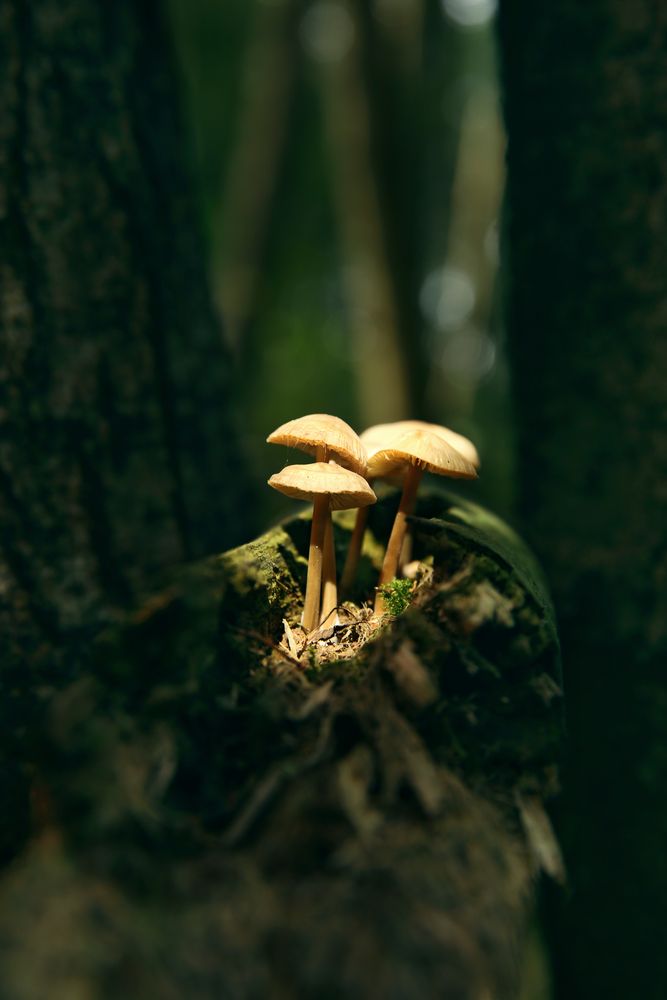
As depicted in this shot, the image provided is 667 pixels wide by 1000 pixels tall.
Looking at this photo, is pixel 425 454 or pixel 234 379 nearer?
pixel 425 454

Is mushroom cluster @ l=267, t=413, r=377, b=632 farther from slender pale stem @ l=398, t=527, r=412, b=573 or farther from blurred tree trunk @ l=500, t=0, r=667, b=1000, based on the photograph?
blurred tree trunk @ l=500, t=0, r=667, b=1000

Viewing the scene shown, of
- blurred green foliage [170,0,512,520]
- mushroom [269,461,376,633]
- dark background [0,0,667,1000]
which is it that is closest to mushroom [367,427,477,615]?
mushroom [269,461,376,633]

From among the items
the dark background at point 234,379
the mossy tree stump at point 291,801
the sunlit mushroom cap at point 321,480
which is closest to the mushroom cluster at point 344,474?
the sunlit mushroom cap at point 321,480

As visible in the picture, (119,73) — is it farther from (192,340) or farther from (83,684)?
(83,684)

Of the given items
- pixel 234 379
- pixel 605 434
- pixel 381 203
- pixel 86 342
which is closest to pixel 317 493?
pixel 86 342

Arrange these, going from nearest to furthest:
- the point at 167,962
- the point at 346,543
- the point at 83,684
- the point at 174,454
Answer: the point at 167,962
the point at 83,684
the point at 346,543
the point at 174,454

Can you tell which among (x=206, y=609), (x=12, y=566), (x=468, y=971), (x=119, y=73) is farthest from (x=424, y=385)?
(x=468, y=971)

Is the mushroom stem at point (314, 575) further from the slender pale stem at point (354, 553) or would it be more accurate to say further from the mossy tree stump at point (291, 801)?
the slender pale stem at point (354, 553)

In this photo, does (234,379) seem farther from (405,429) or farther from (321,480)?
(321,480)
